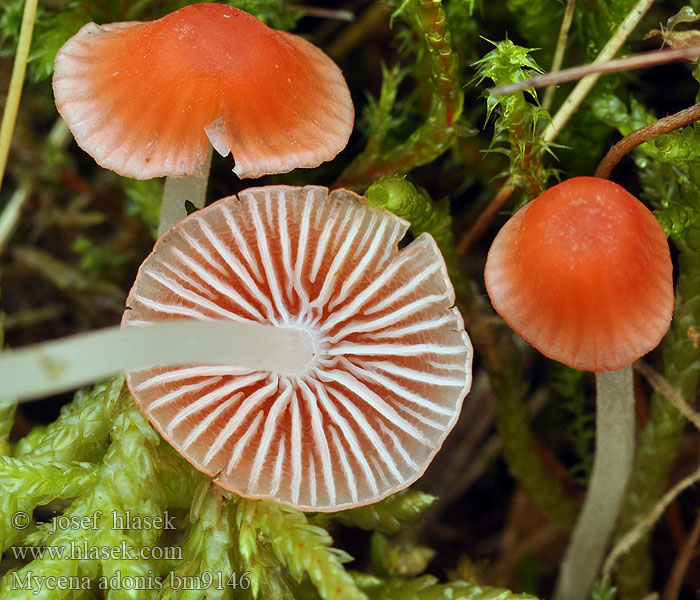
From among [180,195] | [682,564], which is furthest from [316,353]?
[682,564]

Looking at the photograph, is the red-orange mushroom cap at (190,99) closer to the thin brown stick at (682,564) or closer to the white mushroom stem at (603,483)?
the white mushroom stem at (603,483)

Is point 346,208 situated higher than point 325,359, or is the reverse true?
point 346,208

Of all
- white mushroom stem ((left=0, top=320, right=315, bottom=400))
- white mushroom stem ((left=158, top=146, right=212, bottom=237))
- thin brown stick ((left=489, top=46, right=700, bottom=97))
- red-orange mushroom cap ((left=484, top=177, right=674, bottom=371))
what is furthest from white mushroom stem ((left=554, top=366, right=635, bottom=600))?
white mushroom stem ((left=158, top=146, right=212, bottom=237))

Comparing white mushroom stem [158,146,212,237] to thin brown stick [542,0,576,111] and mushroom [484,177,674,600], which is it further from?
thin brown stick [542,0,576,111]

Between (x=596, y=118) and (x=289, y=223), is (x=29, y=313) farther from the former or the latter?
(x=596, y=118)

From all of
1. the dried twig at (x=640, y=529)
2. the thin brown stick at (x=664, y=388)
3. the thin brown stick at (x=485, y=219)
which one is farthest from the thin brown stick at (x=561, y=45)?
the dried twig at (x=640, y=529)

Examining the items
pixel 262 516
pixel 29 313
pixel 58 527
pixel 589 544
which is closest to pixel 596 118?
pixel 589 544
